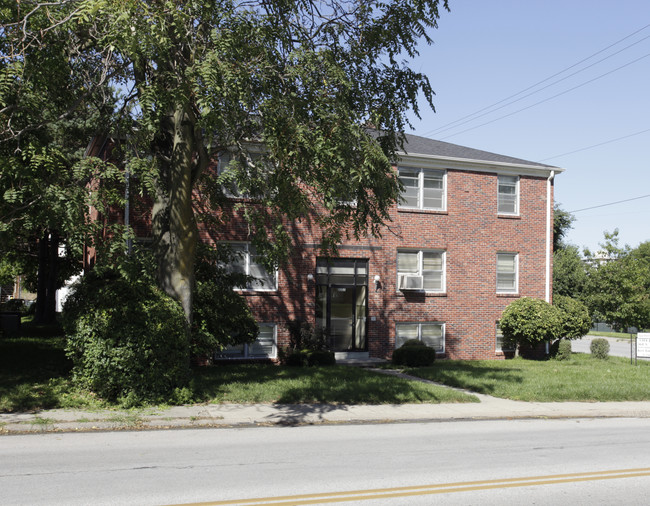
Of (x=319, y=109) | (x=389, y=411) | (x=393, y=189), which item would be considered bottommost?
(x=389, y=411)

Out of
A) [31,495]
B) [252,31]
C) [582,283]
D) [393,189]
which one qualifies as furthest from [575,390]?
[582,283]

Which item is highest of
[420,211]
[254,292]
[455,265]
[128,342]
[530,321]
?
[420,211]

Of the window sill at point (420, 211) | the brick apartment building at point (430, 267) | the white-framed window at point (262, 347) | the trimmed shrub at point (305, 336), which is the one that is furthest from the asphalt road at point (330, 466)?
the window sill at point (420, 211)

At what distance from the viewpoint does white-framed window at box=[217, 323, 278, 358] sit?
20000 millimetres

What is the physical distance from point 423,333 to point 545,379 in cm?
642

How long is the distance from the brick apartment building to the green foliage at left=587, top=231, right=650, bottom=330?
3311 mm

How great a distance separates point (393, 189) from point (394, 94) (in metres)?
2.30

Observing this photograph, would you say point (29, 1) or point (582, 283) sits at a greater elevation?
point (29, 1)

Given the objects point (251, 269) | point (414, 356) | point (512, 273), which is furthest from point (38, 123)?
point (512, 273)

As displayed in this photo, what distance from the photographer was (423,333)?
22.5 m

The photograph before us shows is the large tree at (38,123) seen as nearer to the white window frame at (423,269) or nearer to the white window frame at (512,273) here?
the white window frame at (423,269)

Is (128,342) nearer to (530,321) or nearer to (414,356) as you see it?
(414,356)

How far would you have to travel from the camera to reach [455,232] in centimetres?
2284

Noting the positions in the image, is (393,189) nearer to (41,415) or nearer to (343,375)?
(343,375)
